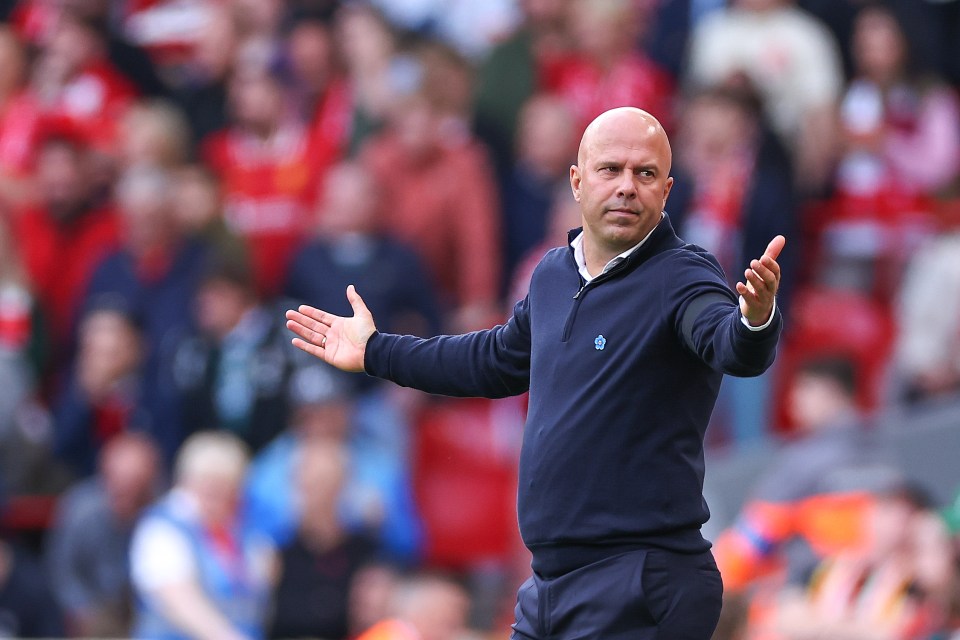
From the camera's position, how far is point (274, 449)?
28.2 feet

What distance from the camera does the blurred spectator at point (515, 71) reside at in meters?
9.66

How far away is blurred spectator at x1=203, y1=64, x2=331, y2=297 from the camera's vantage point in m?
9.61

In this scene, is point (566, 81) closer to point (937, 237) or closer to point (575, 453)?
point (937, 237)

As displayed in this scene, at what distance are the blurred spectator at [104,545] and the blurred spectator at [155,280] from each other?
13.5 inches

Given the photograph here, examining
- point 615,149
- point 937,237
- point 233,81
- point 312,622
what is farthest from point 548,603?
point 233,81

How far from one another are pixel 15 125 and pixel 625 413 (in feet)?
25.6

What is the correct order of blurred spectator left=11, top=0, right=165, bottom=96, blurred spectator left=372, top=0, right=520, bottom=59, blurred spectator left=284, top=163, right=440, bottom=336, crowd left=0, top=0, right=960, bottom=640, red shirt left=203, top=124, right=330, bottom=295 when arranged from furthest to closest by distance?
1. blurred spectator left=11, top=0, right=165, bottom=96
2. blurred spectator left=372, top=0, right=520, bottom=59
3. red shirt left=203, top=124, right=330, bottom=295
4. blurred spectator left=284, top=163, right=440, bottom=336
5. crowd left=0, top=0, right=960, bottom=640

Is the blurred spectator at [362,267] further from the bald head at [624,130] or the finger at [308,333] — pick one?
the bald head at [624,130]

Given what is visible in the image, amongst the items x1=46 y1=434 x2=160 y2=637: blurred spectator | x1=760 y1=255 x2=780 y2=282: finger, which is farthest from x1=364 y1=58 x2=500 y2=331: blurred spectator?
x1=760 y1=255 x2=780 y2=282: finger

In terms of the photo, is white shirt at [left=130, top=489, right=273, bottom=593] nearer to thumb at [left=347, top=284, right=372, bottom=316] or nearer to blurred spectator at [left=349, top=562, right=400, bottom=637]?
blurred spectator at [left=349, top=562, right=400, bottom=637]

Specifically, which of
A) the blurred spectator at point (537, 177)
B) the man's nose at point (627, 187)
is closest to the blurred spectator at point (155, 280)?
the blurred spectator at point (537, 177)

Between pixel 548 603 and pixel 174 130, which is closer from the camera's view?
pixel 548 603

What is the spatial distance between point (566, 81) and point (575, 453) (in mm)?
6484

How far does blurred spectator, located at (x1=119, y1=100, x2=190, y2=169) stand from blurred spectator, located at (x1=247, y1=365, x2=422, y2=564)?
1.91m
